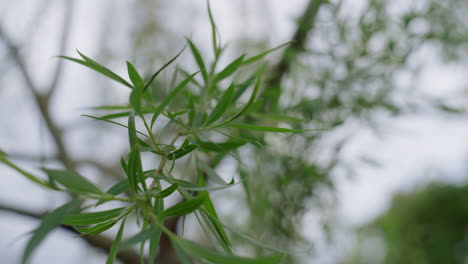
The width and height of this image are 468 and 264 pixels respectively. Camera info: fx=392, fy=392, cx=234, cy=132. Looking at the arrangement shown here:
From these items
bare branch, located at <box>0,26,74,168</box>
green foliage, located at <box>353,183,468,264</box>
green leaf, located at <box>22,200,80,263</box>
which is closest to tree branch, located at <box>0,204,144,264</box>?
bare branch, located at <box>0,26,74,168</box>

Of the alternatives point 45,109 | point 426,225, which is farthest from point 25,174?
point 426,225

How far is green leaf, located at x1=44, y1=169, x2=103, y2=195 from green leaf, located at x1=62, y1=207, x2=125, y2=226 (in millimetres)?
32

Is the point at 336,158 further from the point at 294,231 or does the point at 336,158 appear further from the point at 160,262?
the point at 160,262

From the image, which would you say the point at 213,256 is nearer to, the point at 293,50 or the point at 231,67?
the point at 231,67

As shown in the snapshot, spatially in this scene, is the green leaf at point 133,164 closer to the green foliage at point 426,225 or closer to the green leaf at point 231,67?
the green leaf at point 231,67

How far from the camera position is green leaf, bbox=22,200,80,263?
9 centimetres

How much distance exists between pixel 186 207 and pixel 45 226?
0.04 meters

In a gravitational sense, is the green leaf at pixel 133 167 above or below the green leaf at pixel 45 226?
above

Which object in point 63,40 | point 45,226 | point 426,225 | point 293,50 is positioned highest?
point 426,225

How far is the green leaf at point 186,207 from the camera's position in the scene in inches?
4.2

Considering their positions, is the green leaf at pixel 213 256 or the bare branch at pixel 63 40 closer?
the green leaf at pixel 213 256

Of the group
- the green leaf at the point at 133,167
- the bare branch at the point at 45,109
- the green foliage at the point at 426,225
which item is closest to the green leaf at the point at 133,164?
the green leaf at the point at 133,167

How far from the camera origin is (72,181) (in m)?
0.10

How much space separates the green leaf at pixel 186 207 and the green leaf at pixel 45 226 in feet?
0.10
